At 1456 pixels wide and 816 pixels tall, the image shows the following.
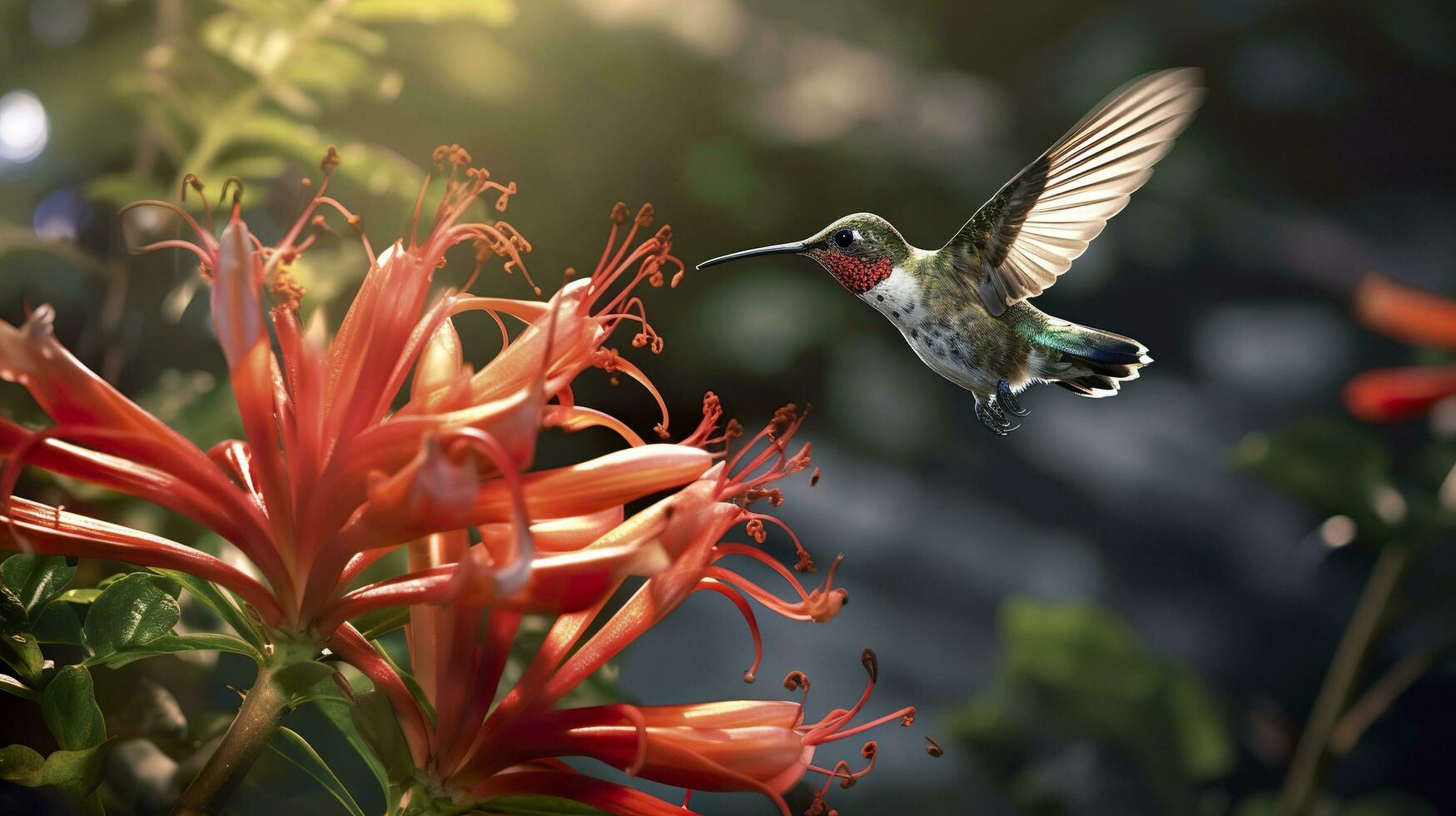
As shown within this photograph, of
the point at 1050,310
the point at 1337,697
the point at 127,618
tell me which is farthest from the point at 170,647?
the point at 1050,310

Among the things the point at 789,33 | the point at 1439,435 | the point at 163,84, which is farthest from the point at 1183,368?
the point at 163,84

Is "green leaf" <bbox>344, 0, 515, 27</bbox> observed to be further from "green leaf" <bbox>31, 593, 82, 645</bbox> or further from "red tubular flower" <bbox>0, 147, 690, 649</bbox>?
"green leaf" <bbox>31, 593, 82, 645</bbox>

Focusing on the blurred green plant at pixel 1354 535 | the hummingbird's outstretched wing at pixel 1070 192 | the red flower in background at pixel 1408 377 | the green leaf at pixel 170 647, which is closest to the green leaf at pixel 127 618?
the green leaf at pixel 170 647

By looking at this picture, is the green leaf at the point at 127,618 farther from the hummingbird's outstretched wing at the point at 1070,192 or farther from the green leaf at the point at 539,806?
the hummingbird's outstretched wing at the point at 1070,192

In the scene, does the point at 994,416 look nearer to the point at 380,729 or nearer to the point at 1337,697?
the point at 380,729

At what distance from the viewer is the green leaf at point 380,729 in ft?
0.98

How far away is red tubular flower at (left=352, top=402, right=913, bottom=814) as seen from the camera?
34 cm

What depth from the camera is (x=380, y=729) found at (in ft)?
0.99

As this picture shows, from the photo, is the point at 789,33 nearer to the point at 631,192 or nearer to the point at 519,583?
the point at 631,192

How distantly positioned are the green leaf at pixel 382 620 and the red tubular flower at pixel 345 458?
2 centimetres

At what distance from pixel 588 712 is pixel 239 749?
100 millimetres

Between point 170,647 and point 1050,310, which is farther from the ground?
point 170,647

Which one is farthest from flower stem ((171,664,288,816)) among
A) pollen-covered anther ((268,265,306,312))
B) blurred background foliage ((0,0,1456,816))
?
blurred background foliage ((0,0,1456,816))

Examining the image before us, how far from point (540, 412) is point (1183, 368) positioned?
106 cm
